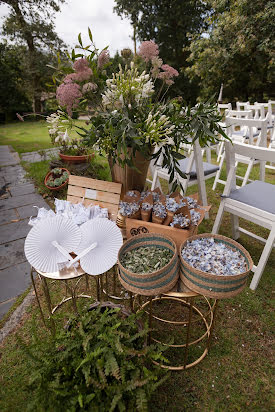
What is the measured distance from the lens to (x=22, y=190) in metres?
3.52

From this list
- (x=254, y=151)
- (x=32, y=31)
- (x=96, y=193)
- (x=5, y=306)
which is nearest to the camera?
(x=96, y=193)

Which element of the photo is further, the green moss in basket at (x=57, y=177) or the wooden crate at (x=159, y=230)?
the green moss in basket at (x=57, y=177)

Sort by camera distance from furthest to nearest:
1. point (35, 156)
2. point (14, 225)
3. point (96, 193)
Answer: point (35, 156) → point (14, 225) → point (96, 193)

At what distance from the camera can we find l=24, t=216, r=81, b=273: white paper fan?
105 centimetres

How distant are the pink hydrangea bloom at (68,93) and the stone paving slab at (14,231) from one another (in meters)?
1.78

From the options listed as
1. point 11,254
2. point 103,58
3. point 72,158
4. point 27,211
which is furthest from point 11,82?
point 103,58

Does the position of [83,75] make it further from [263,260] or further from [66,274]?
[263,260]

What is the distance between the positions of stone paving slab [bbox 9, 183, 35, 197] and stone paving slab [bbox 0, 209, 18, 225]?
1.67 ft

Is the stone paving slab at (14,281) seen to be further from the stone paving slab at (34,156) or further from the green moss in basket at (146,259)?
the stone paving slab at (34,156)

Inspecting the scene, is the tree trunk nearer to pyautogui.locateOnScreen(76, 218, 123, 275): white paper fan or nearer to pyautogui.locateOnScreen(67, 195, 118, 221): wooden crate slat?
pyautogui.locateOnScreen(67, 195, 118, 221): wooden crate slat

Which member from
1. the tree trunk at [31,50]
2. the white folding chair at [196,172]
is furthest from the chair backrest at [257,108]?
the tree trunk at [31,50]

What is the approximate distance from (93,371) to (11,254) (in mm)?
1656

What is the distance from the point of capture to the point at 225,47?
257 inches

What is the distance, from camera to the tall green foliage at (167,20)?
10.9 metres
